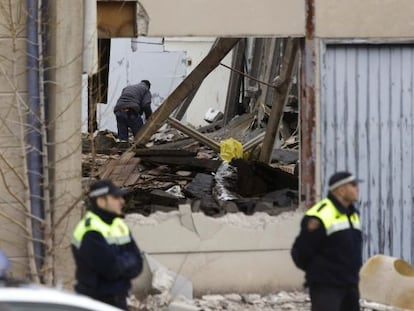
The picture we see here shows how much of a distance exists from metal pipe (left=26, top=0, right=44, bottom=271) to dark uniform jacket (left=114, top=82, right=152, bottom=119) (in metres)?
8.37

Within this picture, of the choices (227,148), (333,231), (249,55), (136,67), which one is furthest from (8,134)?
(136,67)

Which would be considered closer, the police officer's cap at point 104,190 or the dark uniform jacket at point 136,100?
the police officer's cap at point 104,190

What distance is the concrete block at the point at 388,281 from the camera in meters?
8.69

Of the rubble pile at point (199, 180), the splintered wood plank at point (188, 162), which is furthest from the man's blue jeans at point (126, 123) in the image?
the splintered wood plank at point (188, 162)

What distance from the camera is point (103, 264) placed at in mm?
6320

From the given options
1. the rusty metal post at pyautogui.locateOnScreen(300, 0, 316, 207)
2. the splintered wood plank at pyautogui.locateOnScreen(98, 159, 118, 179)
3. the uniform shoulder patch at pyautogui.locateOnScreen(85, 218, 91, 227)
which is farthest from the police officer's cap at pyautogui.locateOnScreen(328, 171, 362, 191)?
the splintered wood plank at pyautogui.locateOnScreen(98, 159, 118, 179)

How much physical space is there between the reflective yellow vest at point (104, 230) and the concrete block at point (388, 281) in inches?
122

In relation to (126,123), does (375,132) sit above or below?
below

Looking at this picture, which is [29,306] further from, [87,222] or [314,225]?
[314,225]

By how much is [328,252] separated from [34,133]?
3312 mm

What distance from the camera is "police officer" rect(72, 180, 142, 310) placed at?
6352mm

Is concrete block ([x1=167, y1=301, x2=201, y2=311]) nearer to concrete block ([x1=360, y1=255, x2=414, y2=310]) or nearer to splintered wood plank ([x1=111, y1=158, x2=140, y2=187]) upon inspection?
concrete block ([x1=360, y1=255, x2=414, y2=310])

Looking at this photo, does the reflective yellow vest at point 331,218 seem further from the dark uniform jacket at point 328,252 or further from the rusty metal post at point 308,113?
the rusty metal post at point 308,113

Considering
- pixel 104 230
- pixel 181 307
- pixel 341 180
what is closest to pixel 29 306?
pixel 104 230
